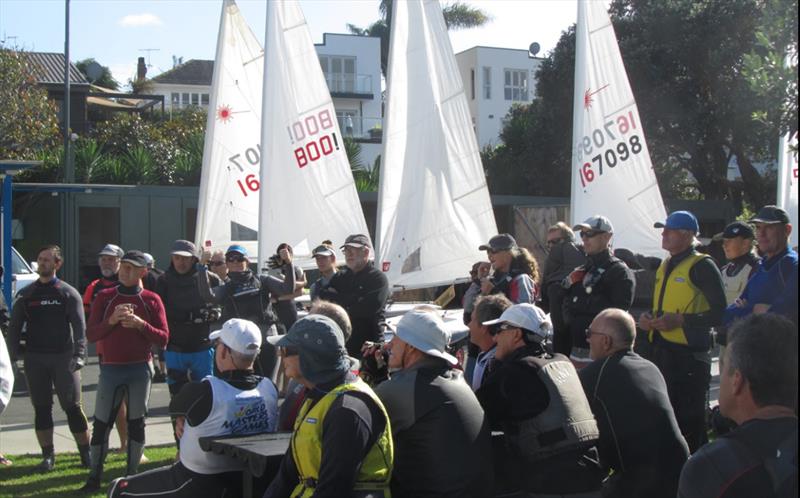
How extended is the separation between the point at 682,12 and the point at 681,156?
4802 millimetres

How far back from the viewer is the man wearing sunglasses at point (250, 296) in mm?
8758

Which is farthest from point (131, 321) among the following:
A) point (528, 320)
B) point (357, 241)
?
point (528, 320)

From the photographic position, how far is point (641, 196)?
47.4ft

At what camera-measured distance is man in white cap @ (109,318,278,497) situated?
16.6ft

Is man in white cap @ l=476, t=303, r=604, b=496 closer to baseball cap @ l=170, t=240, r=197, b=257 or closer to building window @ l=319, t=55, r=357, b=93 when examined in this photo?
baseball cap @ l=170, t=240, r=197, b=257

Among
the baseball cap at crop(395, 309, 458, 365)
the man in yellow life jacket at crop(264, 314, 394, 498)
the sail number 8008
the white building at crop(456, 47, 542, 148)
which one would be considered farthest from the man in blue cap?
the white building at crop(456, 47, 542, 148)

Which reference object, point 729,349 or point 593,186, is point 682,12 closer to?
point 593,186

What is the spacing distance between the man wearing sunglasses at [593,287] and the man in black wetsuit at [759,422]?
440 centimetres

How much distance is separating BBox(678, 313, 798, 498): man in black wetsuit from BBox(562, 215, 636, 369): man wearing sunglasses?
4397mm

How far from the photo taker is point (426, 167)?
13.6 meters

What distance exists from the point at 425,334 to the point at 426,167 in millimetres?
9193

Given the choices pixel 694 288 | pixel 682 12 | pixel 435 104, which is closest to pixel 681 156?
pixel 682 12

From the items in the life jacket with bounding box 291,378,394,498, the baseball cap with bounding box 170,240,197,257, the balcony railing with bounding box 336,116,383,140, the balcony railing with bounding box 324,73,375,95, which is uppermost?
the balcony railing with bounding box 324,73,375,95

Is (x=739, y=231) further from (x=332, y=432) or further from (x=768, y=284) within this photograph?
(x=332, y=432)
